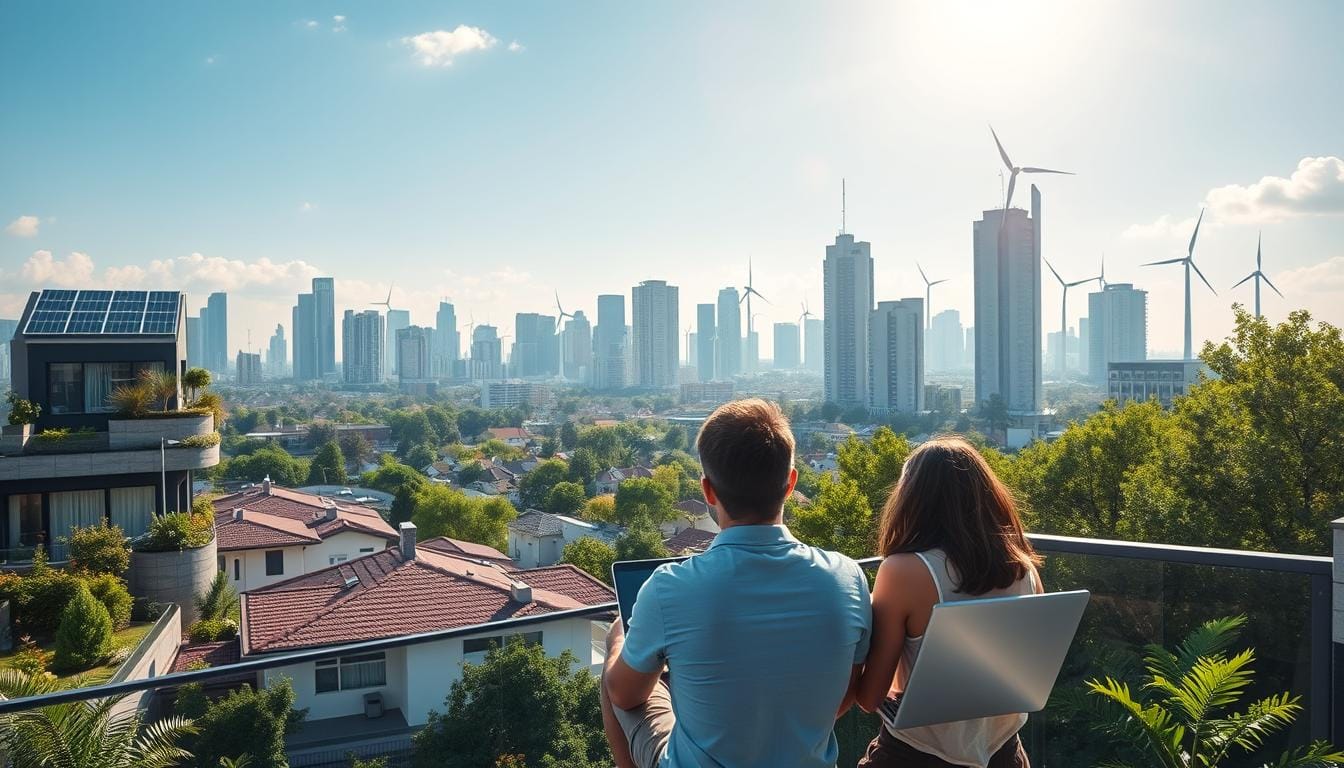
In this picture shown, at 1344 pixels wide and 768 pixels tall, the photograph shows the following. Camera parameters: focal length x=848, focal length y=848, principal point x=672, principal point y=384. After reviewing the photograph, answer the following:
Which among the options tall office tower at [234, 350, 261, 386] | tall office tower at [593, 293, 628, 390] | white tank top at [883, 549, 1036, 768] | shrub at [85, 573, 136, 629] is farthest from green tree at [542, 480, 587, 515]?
tall office tower at [234, 350, 261, 386]

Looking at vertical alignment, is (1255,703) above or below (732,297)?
below

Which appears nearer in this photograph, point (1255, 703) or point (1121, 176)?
point (1255, 703)

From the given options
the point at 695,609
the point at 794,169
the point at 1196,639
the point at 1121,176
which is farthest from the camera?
the point at 794,169

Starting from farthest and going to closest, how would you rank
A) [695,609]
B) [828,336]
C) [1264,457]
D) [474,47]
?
1. [828,336]
2. [474,47]
3. [1264,457]
4. [695,609]

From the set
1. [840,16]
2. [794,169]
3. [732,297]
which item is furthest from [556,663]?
[732,297]

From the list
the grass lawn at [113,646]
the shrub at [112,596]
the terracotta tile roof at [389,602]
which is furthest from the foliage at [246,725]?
the shrub at [112,596]

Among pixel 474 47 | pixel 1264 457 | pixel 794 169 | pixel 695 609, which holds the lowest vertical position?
pixel 1264 457

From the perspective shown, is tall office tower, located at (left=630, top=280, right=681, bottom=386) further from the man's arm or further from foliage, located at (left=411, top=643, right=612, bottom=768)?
the man's arm

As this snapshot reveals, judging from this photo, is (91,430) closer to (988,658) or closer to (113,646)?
(113,646)

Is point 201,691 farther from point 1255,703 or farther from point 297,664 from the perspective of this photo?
point 1255,703
